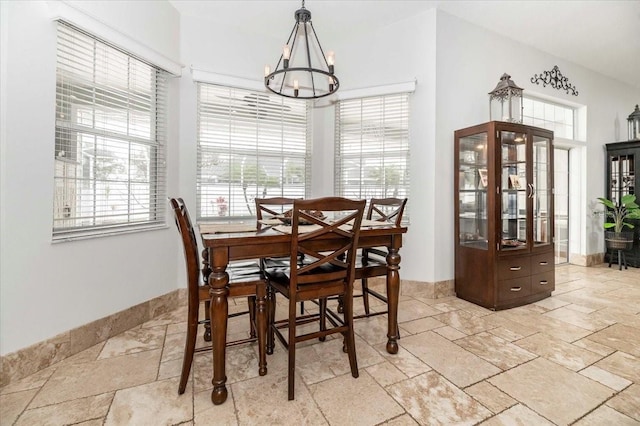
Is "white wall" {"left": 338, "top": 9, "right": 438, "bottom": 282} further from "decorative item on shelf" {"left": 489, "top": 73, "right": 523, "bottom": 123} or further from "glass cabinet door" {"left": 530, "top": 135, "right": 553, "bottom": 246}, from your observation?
"glass cabinet door" {"left": 530, "top": 135, "right": 553, "bottom": 246}

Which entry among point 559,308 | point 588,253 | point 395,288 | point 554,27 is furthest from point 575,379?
point 588,253

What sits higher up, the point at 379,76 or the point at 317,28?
the point at 317,28

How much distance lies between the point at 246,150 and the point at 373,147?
150 cm

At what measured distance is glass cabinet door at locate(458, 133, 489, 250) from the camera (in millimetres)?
3098

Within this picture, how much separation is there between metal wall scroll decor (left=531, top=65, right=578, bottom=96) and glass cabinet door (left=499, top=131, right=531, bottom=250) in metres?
1.60

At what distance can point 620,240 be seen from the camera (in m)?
4.55

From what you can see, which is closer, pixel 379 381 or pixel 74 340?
pixel 379 381

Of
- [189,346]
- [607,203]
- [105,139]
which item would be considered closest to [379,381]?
[189,346]

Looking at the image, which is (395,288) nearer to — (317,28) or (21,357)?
(21,357)

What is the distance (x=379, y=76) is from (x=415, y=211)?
1622mm

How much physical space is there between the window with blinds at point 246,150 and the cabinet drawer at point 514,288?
2.36 m

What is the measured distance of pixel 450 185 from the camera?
3.40 m

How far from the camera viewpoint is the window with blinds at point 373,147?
351 centimetres

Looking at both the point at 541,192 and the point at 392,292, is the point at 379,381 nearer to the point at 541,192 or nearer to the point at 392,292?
the point at 392,292
